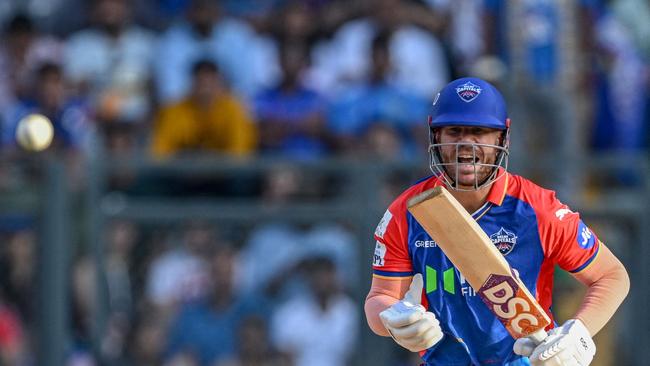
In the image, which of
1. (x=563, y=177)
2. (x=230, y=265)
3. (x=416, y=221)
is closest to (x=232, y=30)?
(x=230, y=265)

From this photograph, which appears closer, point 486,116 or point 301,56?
point 486,116

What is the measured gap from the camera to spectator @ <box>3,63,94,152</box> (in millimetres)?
9555

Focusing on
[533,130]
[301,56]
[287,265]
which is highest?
[301,56]

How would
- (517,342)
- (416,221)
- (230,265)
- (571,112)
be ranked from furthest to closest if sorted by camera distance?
(571,112) → (230,265) → (416,221) → (517,342)

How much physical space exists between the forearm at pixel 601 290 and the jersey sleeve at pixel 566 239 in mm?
40

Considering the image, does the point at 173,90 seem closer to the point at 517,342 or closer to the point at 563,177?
the point at 563,177

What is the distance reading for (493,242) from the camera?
4711mm

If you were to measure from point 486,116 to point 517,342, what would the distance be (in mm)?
812

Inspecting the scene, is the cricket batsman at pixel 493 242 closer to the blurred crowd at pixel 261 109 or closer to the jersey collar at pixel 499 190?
the jersey collar at pixel 499 190

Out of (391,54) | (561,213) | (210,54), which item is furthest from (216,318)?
(561,213)

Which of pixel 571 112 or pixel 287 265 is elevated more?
pixel 571 112

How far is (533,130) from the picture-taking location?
10023 mm

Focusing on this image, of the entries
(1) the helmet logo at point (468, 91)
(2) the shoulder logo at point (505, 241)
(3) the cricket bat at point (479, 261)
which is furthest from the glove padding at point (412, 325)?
(1) the helmet logo at point (468, 91)

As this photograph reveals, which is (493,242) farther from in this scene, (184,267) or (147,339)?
(147,339)
